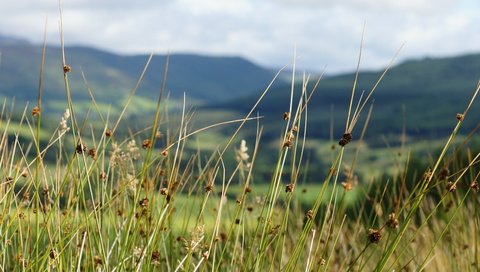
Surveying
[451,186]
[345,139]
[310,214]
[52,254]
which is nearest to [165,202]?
[52,254]

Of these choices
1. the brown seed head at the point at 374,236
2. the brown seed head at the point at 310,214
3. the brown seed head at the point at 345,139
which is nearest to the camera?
the brown seed head at the point at 374,236

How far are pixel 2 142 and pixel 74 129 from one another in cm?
72

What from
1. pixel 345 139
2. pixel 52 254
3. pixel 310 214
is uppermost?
pixel 345 139

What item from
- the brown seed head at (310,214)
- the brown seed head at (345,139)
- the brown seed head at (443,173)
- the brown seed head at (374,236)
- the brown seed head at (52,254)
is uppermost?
the brown seed head at (345,139)

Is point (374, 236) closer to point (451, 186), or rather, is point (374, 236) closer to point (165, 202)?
point (451, 186)

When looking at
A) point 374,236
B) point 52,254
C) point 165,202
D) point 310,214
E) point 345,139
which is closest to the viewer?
point 374,236

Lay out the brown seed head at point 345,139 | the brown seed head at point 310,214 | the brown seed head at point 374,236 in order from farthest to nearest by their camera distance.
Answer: the brown seed head at point 310,214 < the brown seed head at point 345,139 < the brown seed head at point 374,236

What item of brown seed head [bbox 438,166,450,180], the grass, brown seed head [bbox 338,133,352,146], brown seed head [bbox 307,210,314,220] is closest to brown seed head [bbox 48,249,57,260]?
the grass

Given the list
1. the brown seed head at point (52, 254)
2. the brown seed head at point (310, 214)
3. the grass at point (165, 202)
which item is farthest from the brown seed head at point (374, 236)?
the brown seed head at point (52, 254)

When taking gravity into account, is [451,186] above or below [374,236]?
above

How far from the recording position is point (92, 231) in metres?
3.35

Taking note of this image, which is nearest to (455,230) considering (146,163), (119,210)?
(119,210)

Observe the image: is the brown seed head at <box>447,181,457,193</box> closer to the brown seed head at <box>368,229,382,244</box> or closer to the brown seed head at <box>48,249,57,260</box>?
the brown seed head at <box>368,229,382,244</box>

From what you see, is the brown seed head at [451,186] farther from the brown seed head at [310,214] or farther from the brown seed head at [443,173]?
the brown seed head at [310,214]
